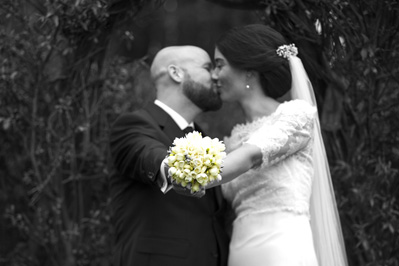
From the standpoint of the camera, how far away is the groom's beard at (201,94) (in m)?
4.11

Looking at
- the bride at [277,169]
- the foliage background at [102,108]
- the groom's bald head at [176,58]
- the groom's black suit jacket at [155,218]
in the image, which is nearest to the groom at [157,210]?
the groom's black suit jacket at [155,218]

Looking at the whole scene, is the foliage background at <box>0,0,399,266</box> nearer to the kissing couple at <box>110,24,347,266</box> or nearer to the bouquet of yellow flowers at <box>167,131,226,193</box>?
the kissing couple at <box>110,24,347,266</box>

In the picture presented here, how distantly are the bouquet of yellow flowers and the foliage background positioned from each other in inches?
58.5

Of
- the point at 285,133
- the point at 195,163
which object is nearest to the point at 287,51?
the point at 285,133

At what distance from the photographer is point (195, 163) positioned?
2.88 metres

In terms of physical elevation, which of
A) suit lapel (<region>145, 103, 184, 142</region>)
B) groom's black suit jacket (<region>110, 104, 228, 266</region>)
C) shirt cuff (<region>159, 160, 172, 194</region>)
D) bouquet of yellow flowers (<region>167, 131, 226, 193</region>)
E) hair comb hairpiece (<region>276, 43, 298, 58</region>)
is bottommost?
groom's black suit jacket (<region>110, 104, 228, 266</region>)

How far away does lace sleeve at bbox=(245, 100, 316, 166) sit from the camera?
3436 millimetres

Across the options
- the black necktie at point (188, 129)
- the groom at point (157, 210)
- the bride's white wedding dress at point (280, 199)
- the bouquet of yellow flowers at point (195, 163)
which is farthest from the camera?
the black necktie at point (188, 129)

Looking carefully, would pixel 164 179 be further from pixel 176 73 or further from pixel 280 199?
pixel 176 73

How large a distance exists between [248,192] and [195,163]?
3.17 ft

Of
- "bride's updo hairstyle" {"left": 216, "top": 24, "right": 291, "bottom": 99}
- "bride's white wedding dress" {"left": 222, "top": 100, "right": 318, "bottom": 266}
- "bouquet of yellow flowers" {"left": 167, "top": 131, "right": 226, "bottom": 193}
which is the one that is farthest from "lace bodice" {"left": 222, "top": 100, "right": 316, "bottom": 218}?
"bouquet of yellow flowers" {"left": 167, "top": 131, "right": 226, "bottom": 193}

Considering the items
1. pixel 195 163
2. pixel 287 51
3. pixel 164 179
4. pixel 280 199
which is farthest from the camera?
pixel 287 51

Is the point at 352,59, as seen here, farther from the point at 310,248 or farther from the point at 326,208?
the point at 310,248

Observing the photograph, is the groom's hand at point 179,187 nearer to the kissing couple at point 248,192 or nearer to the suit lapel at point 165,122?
the kissing couple at point 248,192
